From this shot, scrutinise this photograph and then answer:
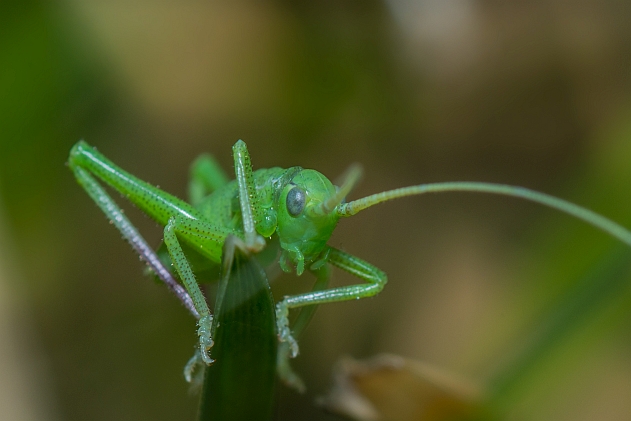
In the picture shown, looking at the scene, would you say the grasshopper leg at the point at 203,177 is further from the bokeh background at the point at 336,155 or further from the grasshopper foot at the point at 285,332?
the grasshopper foot at the point at 285,332

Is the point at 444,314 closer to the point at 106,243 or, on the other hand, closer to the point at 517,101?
the point at 517,101

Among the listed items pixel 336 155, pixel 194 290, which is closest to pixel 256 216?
pixel 194 290

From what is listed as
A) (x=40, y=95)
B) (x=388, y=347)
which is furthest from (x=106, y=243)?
(x=388, y=347)

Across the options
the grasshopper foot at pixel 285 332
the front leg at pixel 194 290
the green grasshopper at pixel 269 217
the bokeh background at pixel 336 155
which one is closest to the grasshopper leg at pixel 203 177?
the green grasshopper at pixel 269 217

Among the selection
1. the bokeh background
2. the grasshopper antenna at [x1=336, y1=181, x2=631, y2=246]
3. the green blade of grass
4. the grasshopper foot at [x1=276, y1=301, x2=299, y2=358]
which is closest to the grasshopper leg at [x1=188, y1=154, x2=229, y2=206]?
the bokeh background

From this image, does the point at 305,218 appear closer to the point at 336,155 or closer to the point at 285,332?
the point at 285,332

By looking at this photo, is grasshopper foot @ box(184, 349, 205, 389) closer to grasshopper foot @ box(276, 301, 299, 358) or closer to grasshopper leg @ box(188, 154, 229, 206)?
grasshopper foot @ box(276, 301, 299, 358)
